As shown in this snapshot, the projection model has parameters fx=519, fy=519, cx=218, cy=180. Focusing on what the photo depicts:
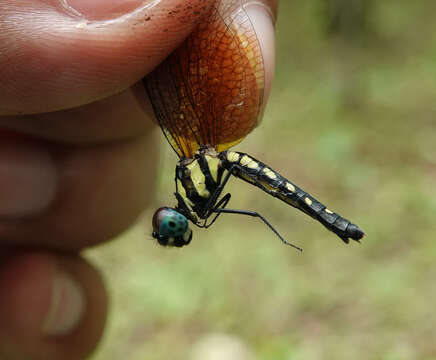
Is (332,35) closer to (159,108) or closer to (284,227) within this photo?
(284,227)

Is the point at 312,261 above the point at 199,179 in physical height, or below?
above

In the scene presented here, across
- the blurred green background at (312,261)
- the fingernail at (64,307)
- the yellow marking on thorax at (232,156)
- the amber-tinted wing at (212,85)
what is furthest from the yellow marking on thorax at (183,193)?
the blurred green background at (312,261)

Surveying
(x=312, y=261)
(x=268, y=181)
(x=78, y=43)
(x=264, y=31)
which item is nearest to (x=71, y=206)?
(x=268, y=181)

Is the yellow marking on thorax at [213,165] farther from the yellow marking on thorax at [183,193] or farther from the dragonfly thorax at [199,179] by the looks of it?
the yellow marking on thorax at [183,193]

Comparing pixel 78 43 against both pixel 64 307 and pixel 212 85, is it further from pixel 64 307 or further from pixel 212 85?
pixel 64 307

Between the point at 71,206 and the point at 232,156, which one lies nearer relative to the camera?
the point at 232,156

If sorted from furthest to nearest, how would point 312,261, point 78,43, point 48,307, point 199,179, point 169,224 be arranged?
1. point 312,261
2. point 48,307
3. point 199,179
4. point 169,224
5. point 78,43
